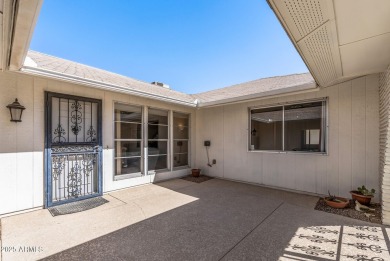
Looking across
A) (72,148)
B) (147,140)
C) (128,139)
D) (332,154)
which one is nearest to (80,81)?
(72,148)

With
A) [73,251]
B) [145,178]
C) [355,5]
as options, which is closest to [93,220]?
[73,251]

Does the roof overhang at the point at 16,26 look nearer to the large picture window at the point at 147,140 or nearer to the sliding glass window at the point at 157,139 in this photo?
the large picture window at the point at 147,140

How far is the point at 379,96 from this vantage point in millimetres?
3705

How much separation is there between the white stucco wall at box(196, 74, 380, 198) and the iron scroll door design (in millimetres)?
4036

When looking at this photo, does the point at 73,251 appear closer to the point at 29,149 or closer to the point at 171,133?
the point at 29,149

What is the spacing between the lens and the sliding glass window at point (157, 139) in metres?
5.51

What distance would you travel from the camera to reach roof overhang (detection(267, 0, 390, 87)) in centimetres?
169

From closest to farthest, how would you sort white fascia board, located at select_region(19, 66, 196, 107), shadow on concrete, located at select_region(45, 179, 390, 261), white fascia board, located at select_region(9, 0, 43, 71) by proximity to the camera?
1. white fascia board, located at select_region(9, 0, 43, 71)
2. shadow on concrete, located at select_region(45, 179, 390, 261)
3. white fascia board, located at select_region(19, 66, 196, 107)

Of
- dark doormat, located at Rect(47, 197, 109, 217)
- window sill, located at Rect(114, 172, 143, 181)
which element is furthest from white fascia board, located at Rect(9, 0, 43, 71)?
window sill, located at Rect(114, 172, 143, 181)

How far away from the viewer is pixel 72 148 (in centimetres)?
390

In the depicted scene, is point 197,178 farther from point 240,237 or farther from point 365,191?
point 365,191

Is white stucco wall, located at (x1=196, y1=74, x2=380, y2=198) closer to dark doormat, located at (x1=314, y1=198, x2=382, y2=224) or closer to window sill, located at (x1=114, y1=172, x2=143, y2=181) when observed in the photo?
dark doormat, located at (x1=314, y1=198, x2=382, y2=224)

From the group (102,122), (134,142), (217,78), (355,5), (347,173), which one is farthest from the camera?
(217,78)

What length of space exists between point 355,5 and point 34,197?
18.2 feet
